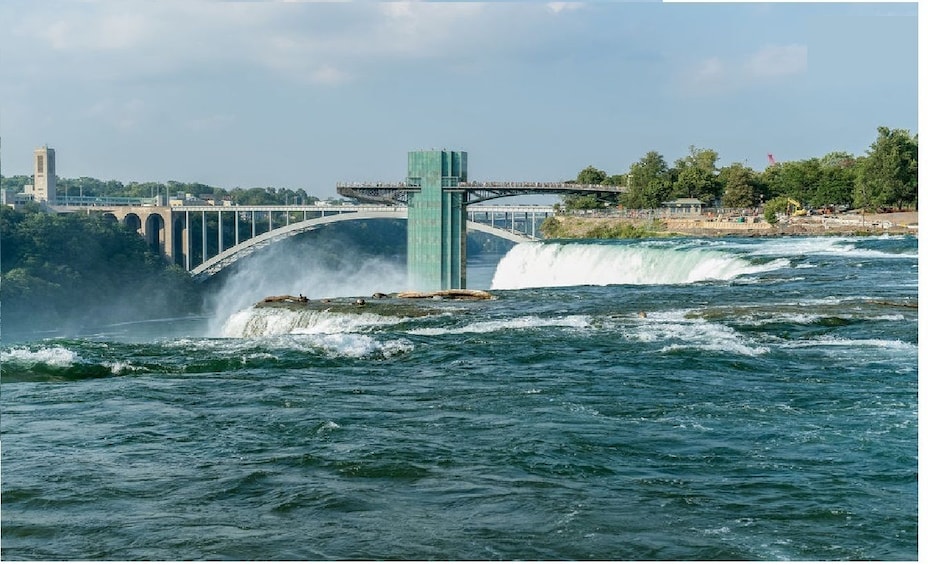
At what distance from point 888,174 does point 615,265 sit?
22.4 metres

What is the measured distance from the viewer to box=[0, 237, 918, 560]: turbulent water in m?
8.63

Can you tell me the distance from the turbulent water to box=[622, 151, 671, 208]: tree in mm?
39487

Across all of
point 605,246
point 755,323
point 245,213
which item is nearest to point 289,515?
point 755,323

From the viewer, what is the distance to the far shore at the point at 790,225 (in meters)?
46.8

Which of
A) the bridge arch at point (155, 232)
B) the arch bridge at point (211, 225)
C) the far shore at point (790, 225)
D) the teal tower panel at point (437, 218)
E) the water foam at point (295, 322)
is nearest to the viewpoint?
the water foam at point (295, 322)

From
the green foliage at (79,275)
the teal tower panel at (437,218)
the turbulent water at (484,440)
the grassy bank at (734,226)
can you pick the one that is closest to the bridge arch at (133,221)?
the green foliage at (79,275)

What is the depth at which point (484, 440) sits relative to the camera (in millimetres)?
11383

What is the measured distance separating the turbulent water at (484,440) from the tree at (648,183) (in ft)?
130

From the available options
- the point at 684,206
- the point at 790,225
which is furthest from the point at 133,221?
the point at 790,225

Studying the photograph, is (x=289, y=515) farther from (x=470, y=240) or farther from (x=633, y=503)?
(x=470, y=240)

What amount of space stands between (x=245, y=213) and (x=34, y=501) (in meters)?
56.7

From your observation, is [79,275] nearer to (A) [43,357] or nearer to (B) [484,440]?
(A) [43,357]

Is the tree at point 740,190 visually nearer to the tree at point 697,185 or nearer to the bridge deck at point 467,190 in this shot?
the tree at point 697,185

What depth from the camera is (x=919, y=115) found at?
255 inches
